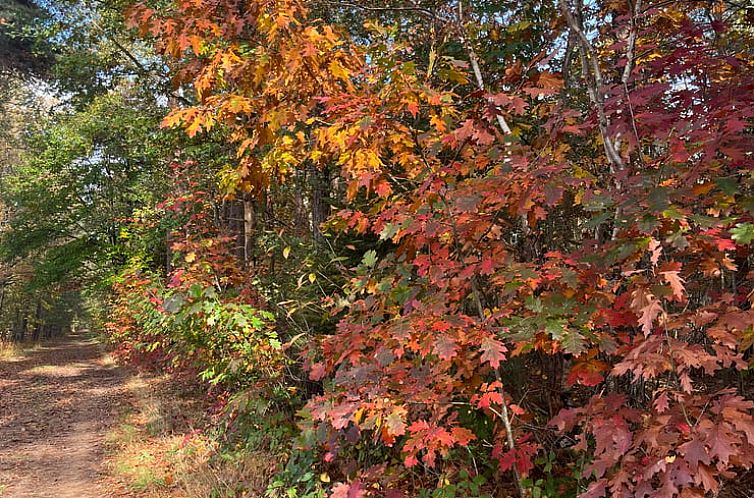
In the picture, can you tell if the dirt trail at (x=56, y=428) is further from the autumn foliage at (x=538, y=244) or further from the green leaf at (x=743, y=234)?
the green leaf at (x=743, y=234)

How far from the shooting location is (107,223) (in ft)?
53.4

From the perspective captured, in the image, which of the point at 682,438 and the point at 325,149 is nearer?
the point at 682,438

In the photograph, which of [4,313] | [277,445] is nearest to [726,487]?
[277,445]

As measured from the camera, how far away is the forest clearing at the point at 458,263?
7.95 feet

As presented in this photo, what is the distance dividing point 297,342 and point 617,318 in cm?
390

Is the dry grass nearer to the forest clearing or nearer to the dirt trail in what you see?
the forest clearing

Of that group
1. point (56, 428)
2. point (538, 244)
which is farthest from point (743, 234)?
point (56, 428)

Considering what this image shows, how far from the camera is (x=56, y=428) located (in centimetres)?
944

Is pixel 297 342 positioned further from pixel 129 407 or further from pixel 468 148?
pixel 129 407

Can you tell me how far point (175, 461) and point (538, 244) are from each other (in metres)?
5.06

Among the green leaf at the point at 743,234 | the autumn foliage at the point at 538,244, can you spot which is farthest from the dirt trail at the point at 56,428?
the green leaf at the point at 743,234

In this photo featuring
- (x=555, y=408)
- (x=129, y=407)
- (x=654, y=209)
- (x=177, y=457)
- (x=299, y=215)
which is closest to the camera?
(x=654, y=209)

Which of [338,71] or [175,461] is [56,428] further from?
[338,71]

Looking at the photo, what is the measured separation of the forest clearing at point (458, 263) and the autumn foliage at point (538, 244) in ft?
0.08
